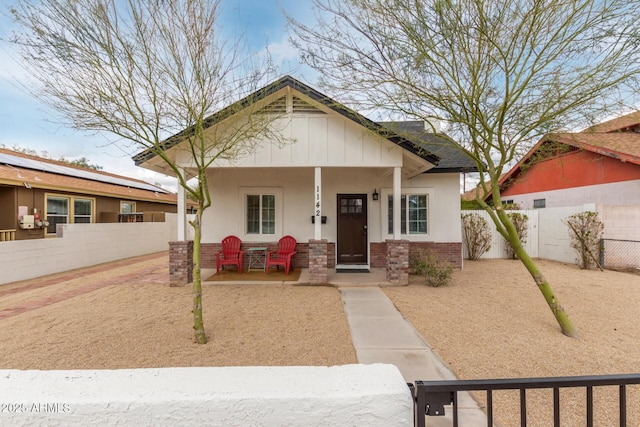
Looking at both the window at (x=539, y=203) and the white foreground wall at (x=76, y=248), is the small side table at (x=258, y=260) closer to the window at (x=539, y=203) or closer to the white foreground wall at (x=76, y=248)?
the white foreground wall at (x=76, y=248)

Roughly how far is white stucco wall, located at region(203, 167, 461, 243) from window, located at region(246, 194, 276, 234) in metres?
0.17

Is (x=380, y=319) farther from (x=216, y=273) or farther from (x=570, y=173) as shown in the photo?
(x=570, y=173)

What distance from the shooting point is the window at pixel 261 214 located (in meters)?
9.09

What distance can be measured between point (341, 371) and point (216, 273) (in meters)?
7.53

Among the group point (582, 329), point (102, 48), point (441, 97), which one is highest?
point (102, 48)

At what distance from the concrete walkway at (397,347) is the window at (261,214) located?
159 inches

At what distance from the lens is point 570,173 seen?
1267cm

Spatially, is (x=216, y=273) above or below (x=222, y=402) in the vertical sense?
below

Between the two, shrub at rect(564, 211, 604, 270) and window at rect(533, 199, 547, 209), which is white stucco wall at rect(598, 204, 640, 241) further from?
window at rect(533, 199, 547, 209)

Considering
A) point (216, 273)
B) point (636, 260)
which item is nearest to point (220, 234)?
point (216, 273)

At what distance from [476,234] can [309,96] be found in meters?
7.64

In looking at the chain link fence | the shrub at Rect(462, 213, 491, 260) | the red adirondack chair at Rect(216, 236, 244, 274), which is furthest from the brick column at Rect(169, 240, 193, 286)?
the chain link fence

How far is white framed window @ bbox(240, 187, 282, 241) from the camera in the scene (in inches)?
354

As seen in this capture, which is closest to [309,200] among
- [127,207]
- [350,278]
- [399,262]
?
[350,278]
